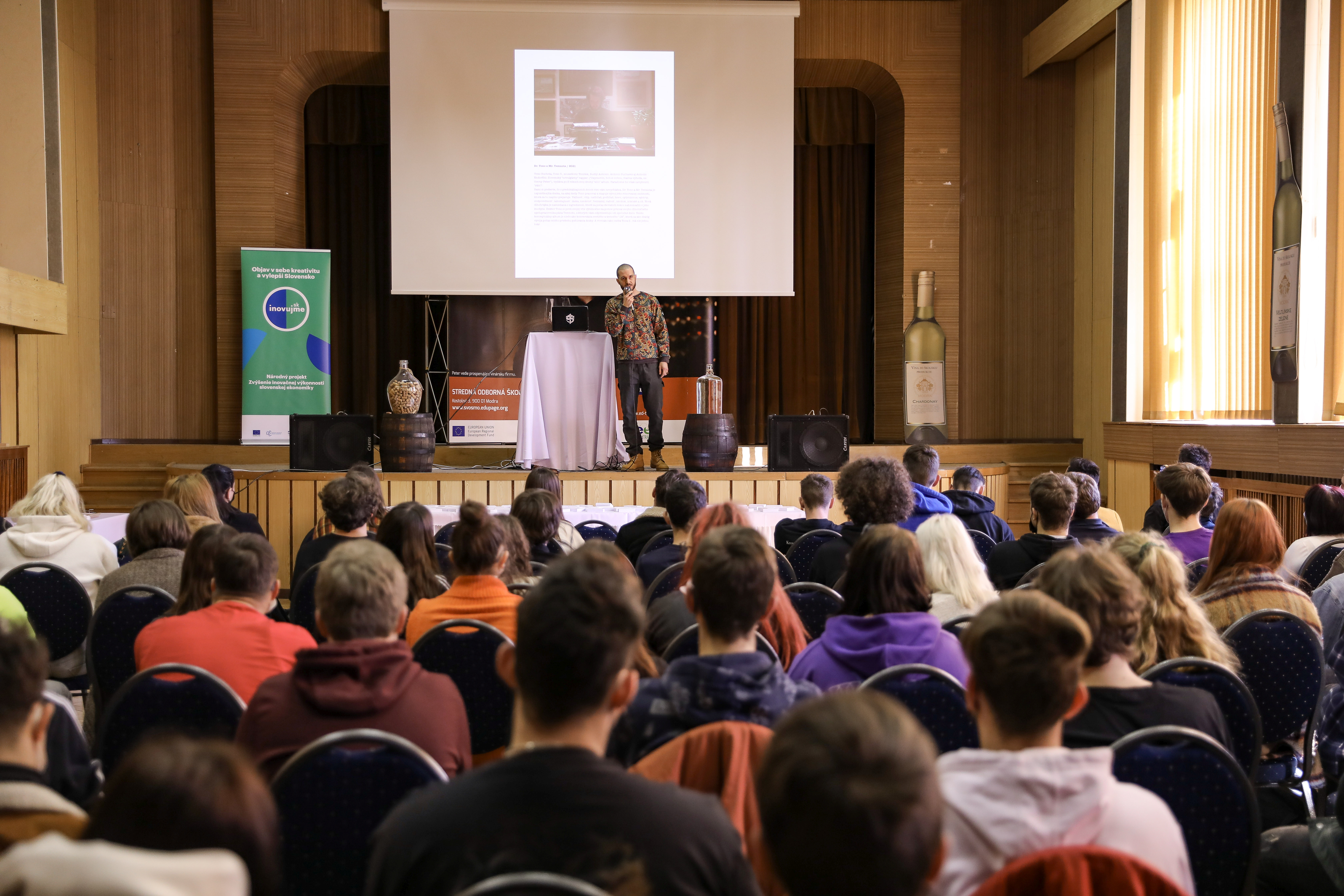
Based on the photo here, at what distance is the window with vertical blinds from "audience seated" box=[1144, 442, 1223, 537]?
1.80 meters

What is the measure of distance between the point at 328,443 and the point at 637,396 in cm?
204

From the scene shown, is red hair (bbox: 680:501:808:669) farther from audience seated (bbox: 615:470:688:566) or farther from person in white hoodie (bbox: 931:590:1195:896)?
audience seated (bbox: 615:470:688:566)

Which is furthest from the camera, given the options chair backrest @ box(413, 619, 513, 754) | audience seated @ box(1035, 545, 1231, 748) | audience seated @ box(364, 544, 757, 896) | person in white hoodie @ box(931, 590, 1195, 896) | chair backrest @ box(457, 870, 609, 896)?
chair backrest @ box(413, 619, 513, 754)

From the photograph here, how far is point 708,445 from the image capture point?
6844 millimetres

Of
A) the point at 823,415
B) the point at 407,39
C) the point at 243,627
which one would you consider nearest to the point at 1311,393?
the point at 823,415

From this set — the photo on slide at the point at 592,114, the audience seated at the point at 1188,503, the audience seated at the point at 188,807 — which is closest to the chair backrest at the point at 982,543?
the audience seated at the point at 1188,503

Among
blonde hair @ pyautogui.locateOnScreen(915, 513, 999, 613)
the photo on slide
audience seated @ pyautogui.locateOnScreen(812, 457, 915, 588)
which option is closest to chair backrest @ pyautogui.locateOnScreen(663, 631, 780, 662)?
blonde hair @ pyautogui.locateOnScreen(915, 513, 999, 613)

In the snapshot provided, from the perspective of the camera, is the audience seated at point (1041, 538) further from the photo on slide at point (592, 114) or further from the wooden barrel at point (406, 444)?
the photo on slide at point (592, 114)

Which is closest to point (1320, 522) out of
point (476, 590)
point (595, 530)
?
point (476, 590)

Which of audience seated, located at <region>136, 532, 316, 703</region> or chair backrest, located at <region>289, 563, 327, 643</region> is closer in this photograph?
audience seated, located at <region>136, 532, 316, 703</region>

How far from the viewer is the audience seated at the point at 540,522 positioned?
132 inches

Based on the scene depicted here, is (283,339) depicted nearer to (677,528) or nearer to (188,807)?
(677,528)

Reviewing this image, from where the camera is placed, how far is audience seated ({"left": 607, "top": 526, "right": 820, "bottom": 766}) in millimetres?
1505

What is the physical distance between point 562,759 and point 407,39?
28.2 feet
